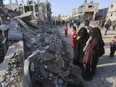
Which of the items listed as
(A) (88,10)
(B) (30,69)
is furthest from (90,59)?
(A) (88,10)

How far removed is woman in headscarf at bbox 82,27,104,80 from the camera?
15.2 feet

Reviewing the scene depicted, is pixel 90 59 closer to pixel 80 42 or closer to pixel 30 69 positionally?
pixel 80 42

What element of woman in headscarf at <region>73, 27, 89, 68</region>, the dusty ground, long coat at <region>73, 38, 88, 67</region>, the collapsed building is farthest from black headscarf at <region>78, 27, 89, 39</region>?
the dusty ground

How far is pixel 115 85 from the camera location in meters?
4.49

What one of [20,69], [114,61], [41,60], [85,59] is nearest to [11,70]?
[20,69]

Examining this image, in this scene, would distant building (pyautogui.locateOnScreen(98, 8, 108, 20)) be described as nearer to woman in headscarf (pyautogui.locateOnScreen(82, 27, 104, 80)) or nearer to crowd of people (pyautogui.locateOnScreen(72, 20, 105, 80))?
crowd of people (pyautogui.locateOnScreen(72, 20, 105, 80))

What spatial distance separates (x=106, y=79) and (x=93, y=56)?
0.87 meters

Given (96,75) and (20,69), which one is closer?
(20,69)

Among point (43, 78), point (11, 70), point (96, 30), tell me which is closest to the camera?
point (11, 70)

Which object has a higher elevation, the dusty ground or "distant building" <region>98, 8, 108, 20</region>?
the dusty ground

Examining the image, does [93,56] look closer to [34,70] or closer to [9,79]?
[34,70]

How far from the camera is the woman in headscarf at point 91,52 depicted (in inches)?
182

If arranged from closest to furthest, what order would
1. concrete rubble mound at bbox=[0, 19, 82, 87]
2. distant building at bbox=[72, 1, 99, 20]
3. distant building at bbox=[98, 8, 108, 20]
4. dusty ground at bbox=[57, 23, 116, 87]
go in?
1. concrete rubble mound at bbox=[0, 19, 82, 87]
2. dusty ground at bbox=[57, 23, 116, 87]
3. distant building at bbox=[98, 8, 108, 20]
4. distant building at bbox=[72, 1, 99, 20]

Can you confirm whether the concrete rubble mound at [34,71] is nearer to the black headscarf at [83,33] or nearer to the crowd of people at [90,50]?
the crowd of people at [90,50]
